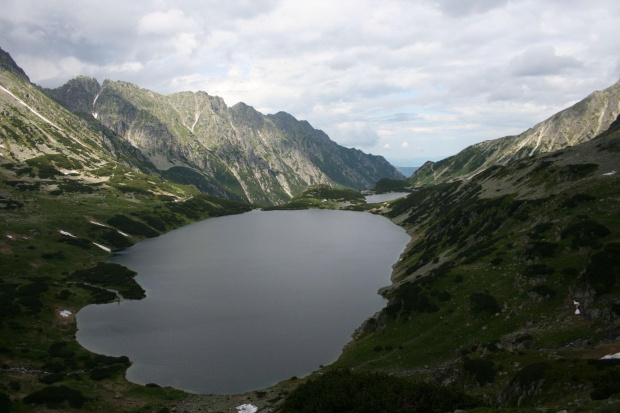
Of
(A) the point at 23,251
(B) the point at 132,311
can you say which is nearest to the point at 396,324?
(B) the point at 132,311

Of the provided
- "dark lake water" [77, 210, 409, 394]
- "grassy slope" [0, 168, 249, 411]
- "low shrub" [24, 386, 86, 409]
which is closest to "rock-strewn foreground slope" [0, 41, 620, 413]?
"low shrub" [24, 386, 86, 409]

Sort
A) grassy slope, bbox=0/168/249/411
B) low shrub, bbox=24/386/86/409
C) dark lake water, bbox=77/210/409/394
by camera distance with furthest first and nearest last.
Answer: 1. dark lake water, bbox=77/210/409/394
2. grassy slope, bbox=0/168/249/411
3. low shrub, bbox=24/386/86/409

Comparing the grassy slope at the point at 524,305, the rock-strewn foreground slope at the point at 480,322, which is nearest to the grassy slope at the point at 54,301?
the rock-strewn foreground slope at the point at 480,322

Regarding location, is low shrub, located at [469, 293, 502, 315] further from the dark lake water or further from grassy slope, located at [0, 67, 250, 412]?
grassy slope, located at [0, 67, 250, 412]

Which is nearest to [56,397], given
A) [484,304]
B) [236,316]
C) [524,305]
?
[236,316]

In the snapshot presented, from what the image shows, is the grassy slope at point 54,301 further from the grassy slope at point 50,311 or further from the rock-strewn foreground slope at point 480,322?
the rock-strewn foreground slope at point 480,322

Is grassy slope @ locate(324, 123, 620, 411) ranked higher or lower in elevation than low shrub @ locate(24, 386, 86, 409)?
higher

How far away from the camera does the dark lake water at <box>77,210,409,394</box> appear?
66.0 meters

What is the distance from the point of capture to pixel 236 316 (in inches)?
3472

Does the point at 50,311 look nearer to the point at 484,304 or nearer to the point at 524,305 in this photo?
the point at 484,304

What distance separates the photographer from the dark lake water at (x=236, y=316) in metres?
66.0

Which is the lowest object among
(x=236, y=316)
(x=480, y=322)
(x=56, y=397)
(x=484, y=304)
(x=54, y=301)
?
(x=236, y=316)

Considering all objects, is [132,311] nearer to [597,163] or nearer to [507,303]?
[507,303]

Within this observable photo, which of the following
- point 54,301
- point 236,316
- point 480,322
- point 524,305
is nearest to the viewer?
point 524,305
